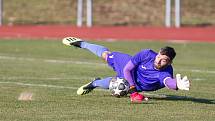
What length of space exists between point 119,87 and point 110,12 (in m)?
36.9

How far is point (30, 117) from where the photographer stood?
10664 millimetres

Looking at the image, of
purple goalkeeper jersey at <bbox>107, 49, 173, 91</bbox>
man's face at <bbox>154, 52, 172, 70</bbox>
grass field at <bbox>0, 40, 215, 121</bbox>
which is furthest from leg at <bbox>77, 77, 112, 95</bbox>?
man's face at <bbox>154, 52, 172, 70</bbox>

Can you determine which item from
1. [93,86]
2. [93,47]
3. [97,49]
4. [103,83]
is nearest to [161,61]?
[103,83]

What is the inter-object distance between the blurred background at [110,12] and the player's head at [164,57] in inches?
1282

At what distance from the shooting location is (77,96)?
1375 centimetres

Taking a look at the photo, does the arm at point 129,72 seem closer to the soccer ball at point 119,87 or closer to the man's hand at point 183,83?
the soccer ball at point 119,87

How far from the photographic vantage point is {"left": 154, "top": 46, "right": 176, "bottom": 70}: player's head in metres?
12.4

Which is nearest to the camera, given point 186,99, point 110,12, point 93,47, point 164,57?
point 164,57

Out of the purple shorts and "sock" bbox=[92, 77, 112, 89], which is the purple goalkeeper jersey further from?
"sock" bbox=[92, 77, 112, 89]

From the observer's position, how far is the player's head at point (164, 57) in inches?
487

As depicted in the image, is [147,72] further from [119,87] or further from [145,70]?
[119,87]

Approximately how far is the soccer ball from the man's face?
0.60 metres

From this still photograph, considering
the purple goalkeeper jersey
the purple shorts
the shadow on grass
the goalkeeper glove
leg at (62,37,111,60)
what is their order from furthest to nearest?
1. leg at (62,37,111,60)
2. the purple shorts
3. the shadow on grass
4. the purple goalkeeper jersey
5. the goalkeeper glove

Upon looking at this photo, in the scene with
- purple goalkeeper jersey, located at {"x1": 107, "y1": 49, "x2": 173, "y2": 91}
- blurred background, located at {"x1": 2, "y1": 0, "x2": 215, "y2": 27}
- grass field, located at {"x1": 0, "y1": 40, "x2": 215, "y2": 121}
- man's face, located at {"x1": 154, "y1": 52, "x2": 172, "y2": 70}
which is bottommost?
blurred background, located at {"x1": 2, "y1": 0, "x2": 215, "y2": 27}
